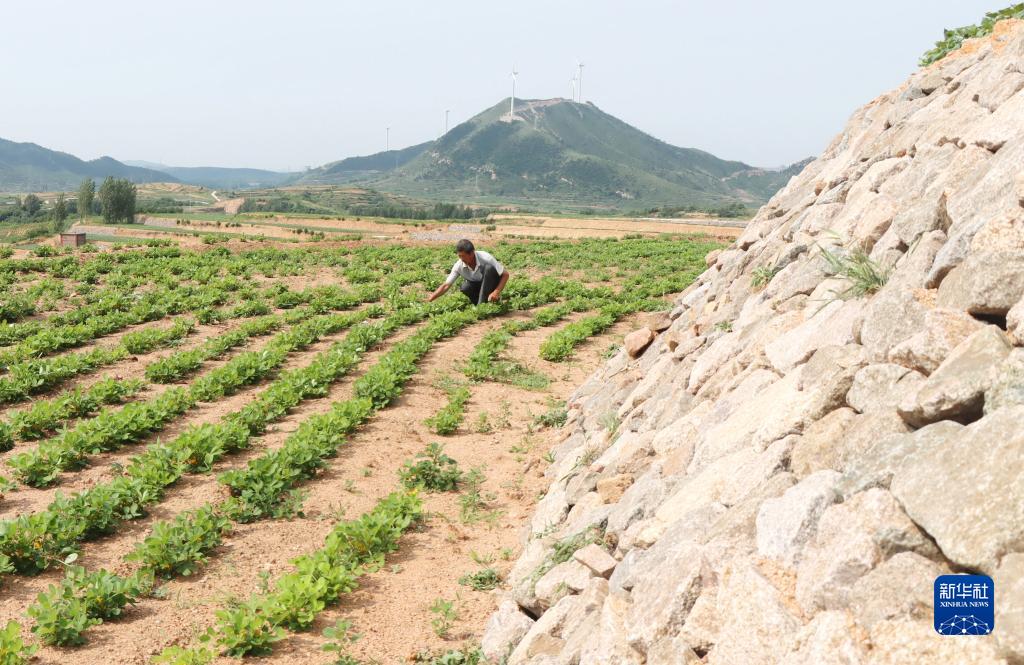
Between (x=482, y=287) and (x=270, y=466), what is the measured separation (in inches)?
398

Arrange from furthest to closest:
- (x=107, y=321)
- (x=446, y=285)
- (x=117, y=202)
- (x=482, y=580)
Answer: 1. (x=117, y=202)
2. (x=107, y=321)
3. (x=446, y=285)
4. (x=482, y=580)

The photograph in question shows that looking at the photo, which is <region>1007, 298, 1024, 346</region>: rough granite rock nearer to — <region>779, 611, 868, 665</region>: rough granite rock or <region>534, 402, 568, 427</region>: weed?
<region>779, 611, 868, 665</region>: rough granite rock

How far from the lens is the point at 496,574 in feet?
21.3

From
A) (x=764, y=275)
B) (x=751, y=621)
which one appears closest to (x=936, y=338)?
(x=751, y=621)

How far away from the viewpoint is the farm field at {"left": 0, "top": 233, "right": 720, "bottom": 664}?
5656mm

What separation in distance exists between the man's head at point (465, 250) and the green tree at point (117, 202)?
8820cm

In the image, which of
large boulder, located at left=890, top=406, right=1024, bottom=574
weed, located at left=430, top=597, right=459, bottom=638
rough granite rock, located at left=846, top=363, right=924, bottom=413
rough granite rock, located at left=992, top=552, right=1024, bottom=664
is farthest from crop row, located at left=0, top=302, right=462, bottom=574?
rough granite rock, located at left=992, top=552, right=1024, bottom=664

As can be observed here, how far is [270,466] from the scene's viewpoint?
26.7 ft

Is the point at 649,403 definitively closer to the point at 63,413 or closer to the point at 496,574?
the point at 496,574

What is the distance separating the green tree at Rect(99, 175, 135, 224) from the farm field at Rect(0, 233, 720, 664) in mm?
82567

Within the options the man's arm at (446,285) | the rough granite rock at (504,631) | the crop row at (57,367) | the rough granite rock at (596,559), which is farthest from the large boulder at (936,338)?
the man's arm at (446,285)

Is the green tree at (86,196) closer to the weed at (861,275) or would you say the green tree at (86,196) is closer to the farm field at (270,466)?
the farm field at (270,466)

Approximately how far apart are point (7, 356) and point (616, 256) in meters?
24.0

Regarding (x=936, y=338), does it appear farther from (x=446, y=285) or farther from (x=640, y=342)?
(x=446, y=285)
